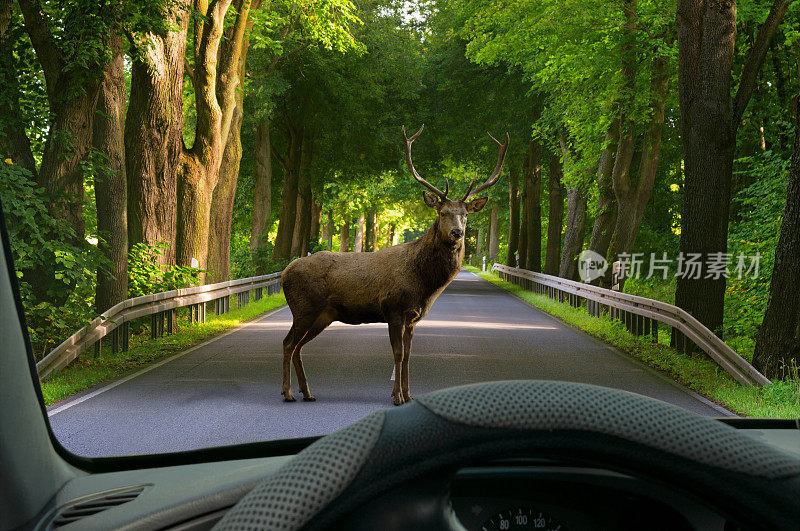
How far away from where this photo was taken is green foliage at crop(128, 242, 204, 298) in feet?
53.6

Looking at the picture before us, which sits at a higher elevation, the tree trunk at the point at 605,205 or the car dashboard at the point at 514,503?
the tree trunk at the point at 605,205

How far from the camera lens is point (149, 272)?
54.6 ft

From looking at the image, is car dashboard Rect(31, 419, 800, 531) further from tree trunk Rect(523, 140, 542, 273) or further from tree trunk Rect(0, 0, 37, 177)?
tree trunk Rect(523, 140, 542, 273)

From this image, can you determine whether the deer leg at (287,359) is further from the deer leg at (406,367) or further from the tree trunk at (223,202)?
the tree trunk at (223,202)

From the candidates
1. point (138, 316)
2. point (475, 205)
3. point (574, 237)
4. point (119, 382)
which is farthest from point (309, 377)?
point (574, 237)

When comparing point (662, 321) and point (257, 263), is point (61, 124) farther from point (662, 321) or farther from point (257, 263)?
point (257, 263)

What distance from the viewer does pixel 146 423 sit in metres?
8.09

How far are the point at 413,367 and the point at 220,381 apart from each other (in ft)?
9.71

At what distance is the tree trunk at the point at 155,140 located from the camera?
54.4ft

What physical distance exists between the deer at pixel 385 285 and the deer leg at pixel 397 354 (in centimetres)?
1

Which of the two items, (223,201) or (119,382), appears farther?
(223,201)

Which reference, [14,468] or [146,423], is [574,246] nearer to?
[146,423]

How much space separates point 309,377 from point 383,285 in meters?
2.33

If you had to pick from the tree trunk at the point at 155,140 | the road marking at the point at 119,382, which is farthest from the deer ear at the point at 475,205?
the tree trunk at the point at 155,140
